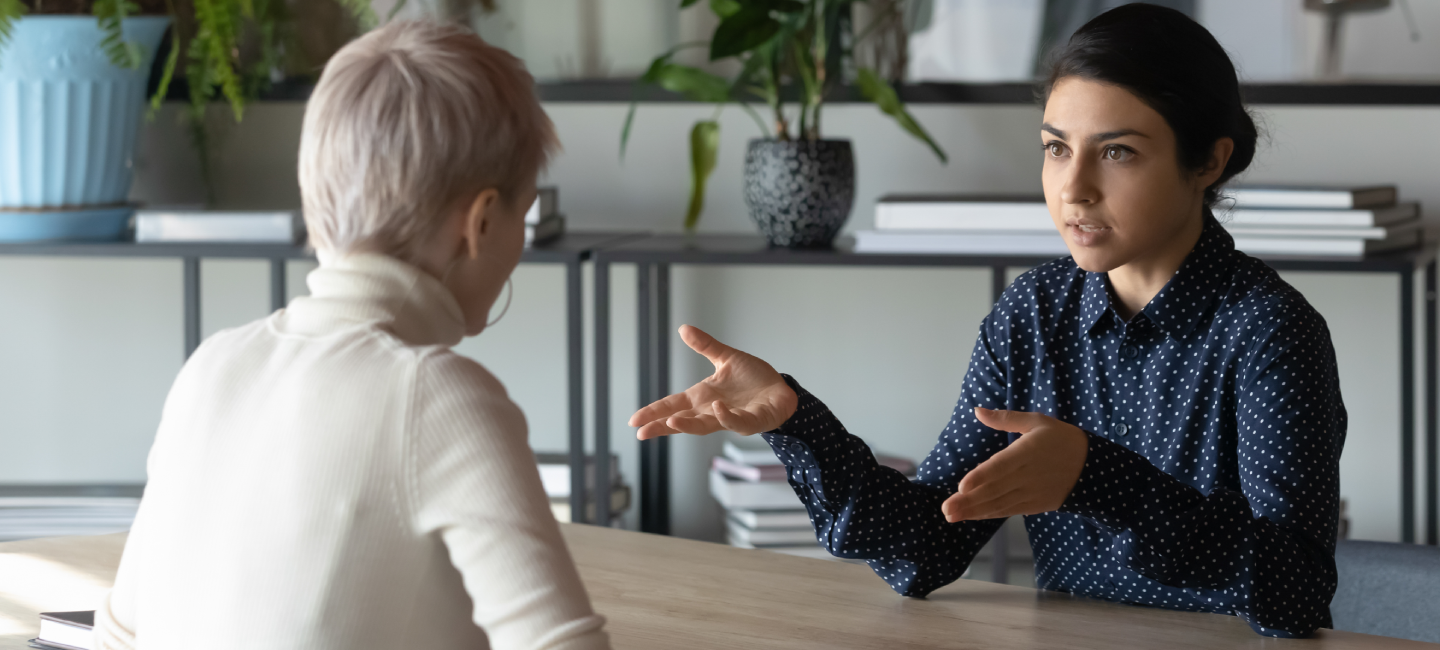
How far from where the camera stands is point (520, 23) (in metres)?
2.45

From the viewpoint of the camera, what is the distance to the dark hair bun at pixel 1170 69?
1150 millimetres

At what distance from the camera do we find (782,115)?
83.4 inches

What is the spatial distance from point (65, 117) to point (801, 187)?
48.1 inches

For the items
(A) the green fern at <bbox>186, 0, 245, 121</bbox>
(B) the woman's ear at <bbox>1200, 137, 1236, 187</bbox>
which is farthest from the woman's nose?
(A) the green fern at <bbox>186, 0, 245, 121</bbox>

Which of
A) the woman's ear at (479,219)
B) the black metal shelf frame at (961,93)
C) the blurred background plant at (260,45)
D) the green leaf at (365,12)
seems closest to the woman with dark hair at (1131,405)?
the woman's ear at (479,219)

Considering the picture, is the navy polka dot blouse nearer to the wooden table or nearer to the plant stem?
the wooden table

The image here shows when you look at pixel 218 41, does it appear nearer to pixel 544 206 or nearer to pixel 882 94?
pixel 544 206

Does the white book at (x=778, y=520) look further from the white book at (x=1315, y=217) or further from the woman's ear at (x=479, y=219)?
the woman's ear at (x=479, y=219)

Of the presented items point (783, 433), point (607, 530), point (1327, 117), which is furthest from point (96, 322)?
point (1327, 117)

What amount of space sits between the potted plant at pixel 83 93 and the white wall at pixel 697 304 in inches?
13.2

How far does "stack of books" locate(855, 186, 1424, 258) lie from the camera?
187cm

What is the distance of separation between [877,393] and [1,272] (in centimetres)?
182

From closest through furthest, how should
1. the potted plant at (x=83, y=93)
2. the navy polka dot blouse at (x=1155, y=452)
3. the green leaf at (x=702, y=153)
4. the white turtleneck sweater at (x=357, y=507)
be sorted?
the white turtleneck sweater at (x=357, y=507) → the navy polka dot blouse at (x=1155, y=452) → the potted plant at (x=83, y=93) → the green leaf at (x=702, y=153)

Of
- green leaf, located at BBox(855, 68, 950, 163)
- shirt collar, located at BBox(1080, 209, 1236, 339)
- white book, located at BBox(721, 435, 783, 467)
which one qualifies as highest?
green leaf, located at BBox(855, 68, 950, 163)
